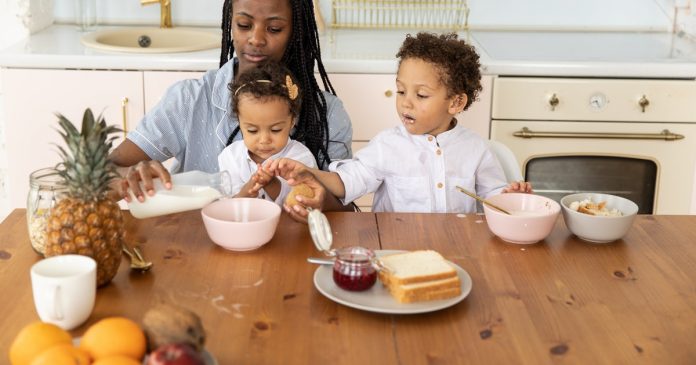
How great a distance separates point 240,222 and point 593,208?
685 mm

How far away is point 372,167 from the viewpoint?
203cm

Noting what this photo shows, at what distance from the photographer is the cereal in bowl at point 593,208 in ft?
5.29

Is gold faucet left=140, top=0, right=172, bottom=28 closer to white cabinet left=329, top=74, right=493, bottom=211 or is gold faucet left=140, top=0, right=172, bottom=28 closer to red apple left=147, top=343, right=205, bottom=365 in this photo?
white cabinet left=329, top=74, right=493, bottom=211

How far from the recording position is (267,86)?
6.36ft

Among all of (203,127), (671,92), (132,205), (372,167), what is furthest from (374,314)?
(671,92)

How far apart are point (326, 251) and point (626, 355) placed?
1.76ft

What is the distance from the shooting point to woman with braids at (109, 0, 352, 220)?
6.89 ft

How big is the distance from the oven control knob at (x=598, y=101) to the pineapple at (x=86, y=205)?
6.30 feet

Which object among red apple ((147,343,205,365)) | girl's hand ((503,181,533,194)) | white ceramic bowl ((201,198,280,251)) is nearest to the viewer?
red apple ((147,343,205,365))

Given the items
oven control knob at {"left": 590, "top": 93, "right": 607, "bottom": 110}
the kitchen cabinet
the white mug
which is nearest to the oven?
oven control knob at {"left": 590, "top": 93, "right": 607, "bottom": 110}

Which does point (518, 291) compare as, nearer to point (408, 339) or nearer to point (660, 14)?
point (408, 339)

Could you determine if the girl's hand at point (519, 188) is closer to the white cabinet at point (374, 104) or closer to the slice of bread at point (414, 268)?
the slice of bread at point (414, 268)

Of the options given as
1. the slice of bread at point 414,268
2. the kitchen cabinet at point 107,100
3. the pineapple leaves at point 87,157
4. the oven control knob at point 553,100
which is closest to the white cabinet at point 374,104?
the kitchen cabinet at point 107,100

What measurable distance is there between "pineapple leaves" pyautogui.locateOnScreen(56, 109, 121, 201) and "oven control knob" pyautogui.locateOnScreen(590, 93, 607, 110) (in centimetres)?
192
